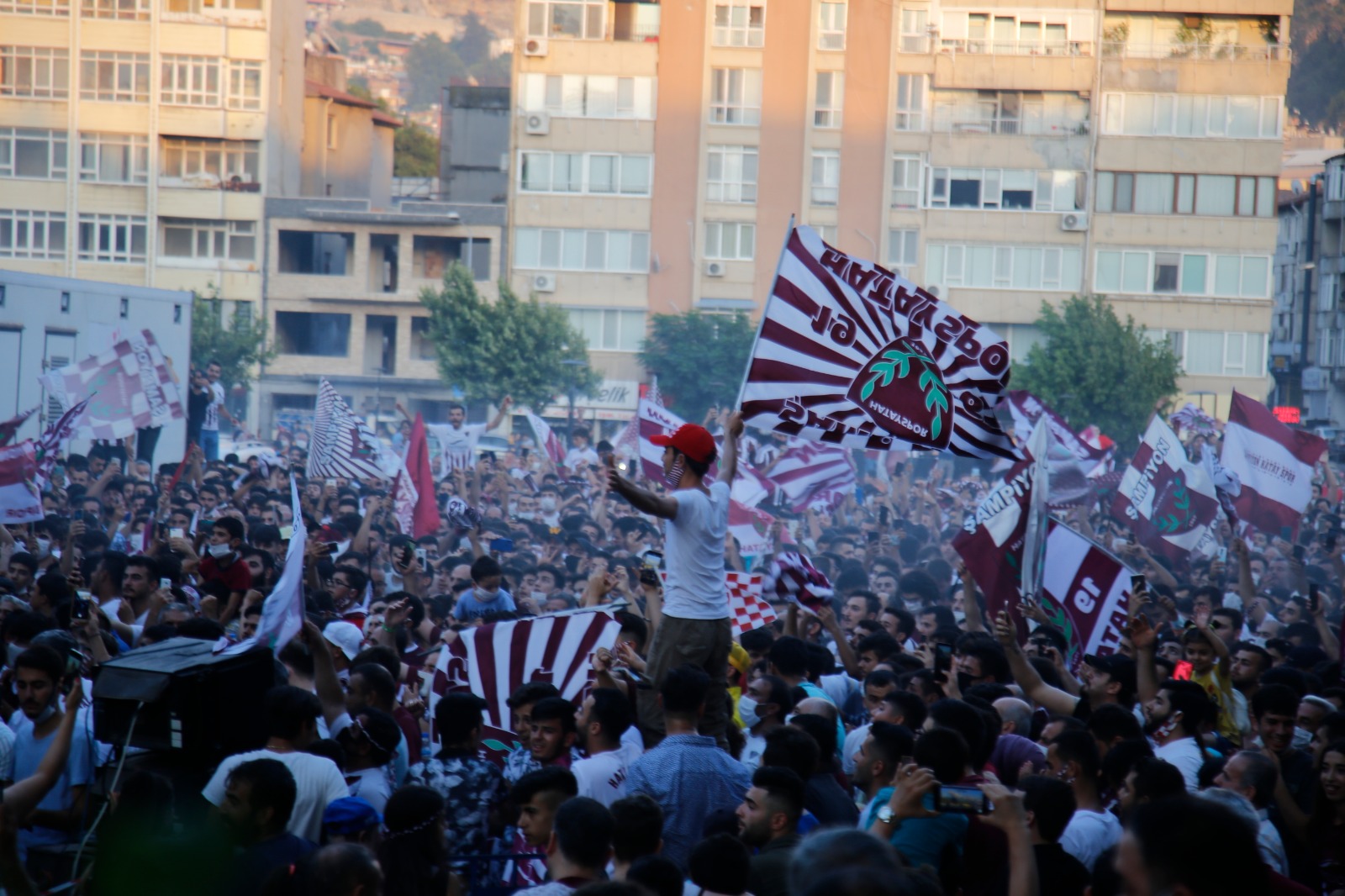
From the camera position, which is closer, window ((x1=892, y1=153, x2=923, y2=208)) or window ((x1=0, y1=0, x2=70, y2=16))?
window ((x1=892, y1=153, x2=923, y2=208))

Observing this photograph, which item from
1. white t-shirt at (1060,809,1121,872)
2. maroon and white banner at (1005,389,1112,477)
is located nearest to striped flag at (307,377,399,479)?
maroon and white banner at (1005,389,1112,477)

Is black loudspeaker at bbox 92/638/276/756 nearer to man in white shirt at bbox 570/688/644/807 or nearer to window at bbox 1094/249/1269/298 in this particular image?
man in white shirt at bbox 570/688/644/807

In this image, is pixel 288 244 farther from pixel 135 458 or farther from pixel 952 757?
pixel 952 757

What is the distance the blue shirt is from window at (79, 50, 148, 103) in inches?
2222

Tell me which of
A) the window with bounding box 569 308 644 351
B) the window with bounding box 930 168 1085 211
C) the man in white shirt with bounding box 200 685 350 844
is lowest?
the man in white shirt with bounding box 200 685 350 844

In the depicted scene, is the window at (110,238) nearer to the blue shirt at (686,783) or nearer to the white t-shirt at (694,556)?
the white t-shirt at (694,556)

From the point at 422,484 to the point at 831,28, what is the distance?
41027 mm

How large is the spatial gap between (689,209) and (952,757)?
159 ft

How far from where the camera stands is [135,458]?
22828 mm

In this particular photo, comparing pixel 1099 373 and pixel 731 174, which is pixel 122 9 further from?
pixel 1099 373

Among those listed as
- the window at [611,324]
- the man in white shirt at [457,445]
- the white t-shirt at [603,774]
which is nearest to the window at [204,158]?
the window at [611,324]

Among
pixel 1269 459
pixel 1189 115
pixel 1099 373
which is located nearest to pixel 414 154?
pixel 1189 115

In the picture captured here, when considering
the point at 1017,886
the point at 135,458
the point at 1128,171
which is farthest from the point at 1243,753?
the point at 1128,171

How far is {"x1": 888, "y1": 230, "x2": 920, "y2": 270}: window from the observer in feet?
174
